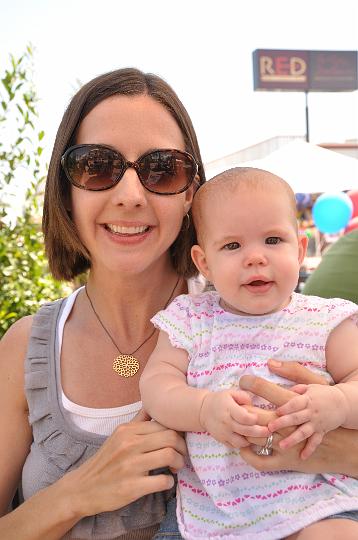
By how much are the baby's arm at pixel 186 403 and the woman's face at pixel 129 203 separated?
34 centimetres

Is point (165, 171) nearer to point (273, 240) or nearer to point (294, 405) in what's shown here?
point (273, 240)

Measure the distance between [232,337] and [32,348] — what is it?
0.82m

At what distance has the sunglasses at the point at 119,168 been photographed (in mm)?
1947

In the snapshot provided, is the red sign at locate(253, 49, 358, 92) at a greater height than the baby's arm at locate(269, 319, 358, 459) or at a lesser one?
lesser

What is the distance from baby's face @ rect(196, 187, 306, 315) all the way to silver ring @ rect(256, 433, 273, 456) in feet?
1.27

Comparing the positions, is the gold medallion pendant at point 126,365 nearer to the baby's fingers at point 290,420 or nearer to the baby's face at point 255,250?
the baby's face at point 255,250

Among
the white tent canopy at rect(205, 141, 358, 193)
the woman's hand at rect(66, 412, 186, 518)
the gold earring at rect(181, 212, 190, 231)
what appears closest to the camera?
the woman's hand at rect(66, 412, 186, 518)

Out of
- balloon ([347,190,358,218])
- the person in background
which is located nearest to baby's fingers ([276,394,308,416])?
the person in background

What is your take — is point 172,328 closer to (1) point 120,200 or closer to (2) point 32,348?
(1) point 120,200

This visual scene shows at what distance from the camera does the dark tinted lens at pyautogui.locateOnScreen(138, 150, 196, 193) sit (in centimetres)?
196

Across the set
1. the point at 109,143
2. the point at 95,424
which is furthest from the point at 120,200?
the point at 95,424

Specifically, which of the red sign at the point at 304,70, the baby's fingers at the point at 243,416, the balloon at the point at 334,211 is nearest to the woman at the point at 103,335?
the baby's fingers at the point at 243,416

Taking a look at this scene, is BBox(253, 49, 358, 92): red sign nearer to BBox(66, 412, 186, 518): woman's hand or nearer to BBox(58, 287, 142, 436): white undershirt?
BBox(58, 287, 142, 436): white undershirt

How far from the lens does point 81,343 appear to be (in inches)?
87.2
